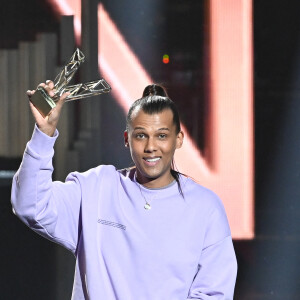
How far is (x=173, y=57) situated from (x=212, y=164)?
0.43 m

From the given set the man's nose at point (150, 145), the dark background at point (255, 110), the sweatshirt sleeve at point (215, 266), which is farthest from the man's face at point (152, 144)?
the dark background at point (255, 110)

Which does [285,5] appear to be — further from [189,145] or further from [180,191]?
[180,191]

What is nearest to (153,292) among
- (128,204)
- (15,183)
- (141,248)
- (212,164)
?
(141,248)

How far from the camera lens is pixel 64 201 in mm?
1903

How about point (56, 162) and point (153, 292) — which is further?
point (56, 162)

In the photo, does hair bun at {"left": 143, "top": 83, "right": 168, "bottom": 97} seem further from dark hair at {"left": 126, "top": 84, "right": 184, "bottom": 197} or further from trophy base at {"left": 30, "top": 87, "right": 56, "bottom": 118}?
trophy base at {"left": 30, "top": 87, "right": 56, "bottom": 118}

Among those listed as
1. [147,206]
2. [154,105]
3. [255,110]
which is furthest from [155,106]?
[255,110]

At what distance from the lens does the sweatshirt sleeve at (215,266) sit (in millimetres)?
1896

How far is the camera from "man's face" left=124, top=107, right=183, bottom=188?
192cm

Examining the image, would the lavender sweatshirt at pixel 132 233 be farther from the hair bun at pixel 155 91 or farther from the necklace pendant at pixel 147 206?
the hair bun at pixel 155 91

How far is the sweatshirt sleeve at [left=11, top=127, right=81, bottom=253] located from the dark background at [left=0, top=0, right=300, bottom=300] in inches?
42.5

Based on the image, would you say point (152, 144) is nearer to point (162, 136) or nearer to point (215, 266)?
point (162, 136)

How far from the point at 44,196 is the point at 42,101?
226 millimetres

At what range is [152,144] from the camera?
6.28ft
